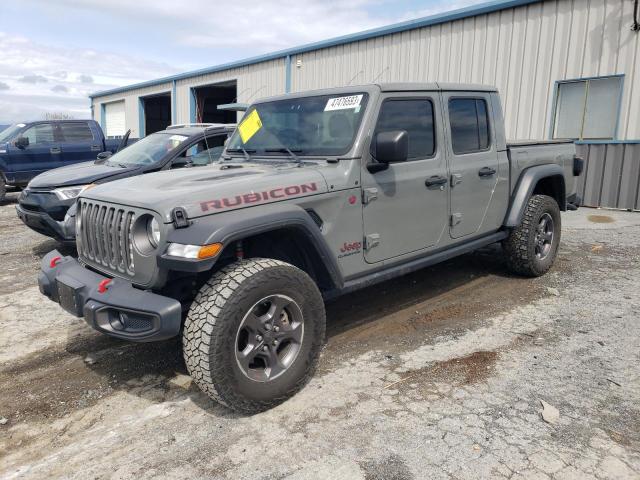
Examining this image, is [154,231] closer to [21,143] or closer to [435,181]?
[435,181]

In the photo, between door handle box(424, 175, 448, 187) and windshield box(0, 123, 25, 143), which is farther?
windshield box(0, 123, 25, 143)

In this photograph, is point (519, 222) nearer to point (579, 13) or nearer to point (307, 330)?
point (307, 330)

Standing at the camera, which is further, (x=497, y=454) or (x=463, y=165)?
(x=463, y=165)

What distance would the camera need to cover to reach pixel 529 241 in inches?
208

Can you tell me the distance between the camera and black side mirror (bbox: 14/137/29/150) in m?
11.5

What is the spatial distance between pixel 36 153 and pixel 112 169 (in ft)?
20.2

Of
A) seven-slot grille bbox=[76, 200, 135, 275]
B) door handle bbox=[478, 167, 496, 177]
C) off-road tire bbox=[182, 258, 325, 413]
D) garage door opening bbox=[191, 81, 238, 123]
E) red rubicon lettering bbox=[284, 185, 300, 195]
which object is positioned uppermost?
garage door opening bbox=[191, 81, 238, 123]

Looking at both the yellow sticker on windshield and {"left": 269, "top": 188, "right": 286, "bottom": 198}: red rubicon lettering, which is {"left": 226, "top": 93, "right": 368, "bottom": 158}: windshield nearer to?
the yellow sticker on windshield

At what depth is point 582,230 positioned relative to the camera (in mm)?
8250

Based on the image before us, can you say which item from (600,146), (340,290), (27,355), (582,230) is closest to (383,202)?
(340,290)

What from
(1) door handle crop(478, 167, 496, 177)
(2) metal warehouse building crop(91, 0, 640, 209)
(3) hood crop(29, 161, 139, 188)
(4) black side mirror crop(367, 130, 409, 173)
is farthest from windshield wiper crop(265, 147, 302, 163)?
(2) metal warehouse building crop(91, 0, 640, 209)

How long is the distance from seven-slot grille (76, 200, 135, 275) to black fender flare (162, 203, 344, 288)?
0.40 meters

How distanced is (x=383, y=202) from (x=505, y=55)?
344 inches

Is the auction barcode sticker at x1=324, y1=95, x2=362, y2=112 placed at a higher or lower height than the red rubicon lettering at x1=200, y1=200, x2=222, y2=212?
higher
